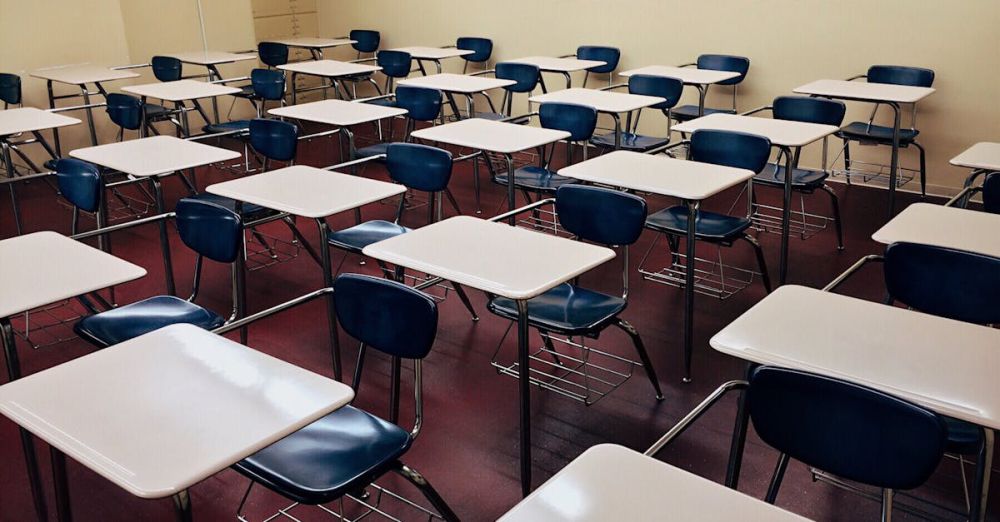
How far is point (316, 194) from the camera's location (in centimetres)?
371

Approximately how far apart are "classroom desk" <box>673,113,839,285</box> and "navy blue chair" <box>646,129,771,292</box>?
12cm

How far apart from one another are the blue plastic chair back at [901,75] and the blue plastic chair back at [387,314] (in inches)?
196

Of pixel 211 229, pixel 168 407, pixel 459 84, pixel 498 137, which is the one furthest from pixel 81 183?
pixel 459 84

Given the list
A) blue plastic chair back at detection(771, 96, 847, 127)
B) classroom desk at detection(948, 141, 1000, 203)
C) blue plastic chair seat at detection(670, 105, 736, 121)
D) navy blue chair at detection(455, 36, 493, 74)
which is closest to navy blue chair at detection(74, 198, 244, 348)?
classroom desk at detection(948, 141, 1000, 203)

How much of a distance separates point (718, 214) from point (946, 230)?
4.36 feet

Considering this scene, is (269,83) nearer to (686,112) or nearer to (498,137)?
(498,137)

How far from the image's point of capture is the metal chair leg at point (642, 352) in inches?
128

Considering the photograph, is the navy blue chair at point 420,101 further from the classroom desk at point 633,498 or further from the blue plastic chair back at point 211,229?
the classroom desk at point 633,498

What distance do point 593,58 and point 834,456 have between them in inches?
247

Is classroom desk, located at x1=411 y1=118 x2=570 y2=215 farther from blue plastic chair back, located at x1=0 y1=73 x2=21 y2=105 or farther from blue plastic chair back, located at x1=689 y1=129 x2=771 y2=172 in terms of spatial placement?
blue plastic chair back, located at x1=0 y1=73 x2=21 y2=105

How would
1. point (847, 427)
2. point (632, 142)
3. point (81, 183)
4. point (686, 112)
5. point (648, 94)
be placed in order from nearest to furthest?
point (847, 427)
point (81, 183)
point (632, 142)
point (648, 94)
point (686, 112)

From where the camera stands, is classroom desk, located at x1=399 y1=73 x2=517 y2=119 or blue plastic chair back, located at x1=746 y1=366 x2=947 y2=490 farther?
classroom desk, located at x1=399 y1=73 x2=517 y2=119

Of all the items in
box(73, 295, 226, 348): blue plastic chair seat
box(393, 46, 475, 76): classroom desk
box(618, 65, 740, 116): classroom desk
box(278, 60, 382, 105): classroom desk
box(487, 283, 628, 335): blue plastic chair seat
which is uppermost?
box(393, 46, 475, 76): classroom desk

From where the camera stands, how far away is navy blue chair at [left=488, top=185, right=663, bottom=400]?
3162 millimetres
